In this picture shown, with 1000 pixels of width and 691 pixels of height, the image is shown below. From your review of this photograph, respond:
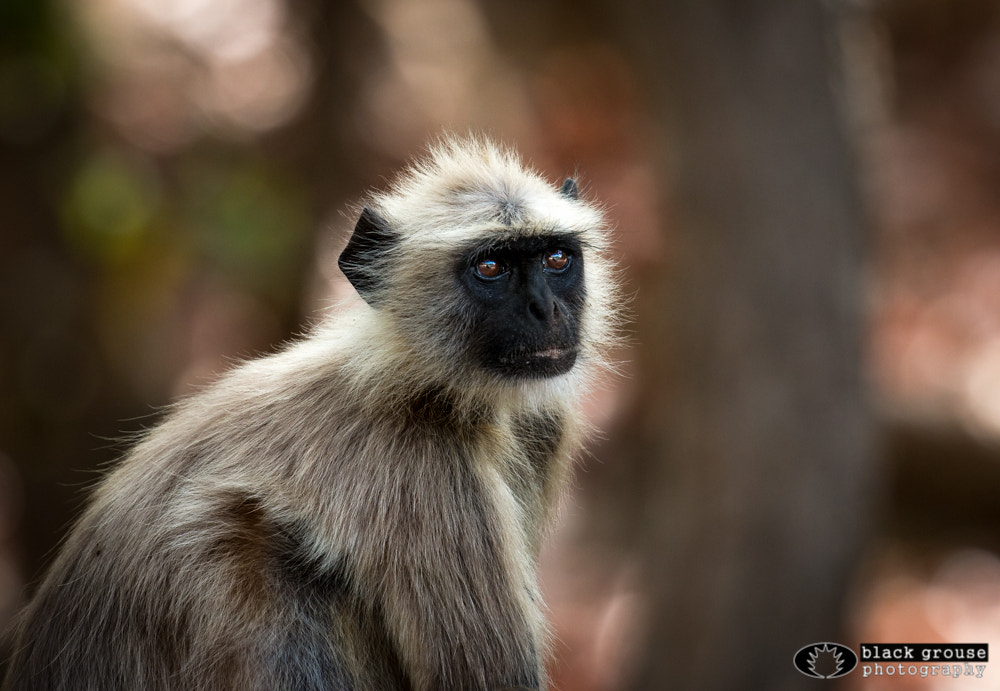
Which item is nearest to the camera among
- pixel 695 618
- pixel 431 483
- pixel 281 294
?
pixel 431 483

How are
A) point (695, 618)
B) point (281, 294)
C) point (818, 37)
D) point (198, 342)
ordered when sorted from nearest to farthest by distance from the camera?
point (818, 37)
point (695, 618)
point (281, 294)
point (198, 342)

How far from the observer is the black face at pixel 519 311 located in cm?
380

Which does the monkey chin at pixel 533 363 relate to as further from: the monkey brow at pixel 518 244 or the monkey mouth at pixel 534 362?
the monkey brow at pixel 518 244

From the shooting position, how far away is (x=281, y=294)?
426 inches

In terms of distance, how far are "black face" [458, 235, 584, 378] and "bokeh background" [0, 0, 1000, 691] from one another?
1.08 m

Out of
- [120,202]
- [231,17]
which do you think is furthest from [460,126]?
[120,202]

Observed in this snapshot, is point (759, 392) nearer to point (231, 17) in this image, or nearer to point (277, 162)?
point (277, 162)

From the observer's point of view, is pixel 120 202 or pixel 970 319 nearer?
pixel 120 202

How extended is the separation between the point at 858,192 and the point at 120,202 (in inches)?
223

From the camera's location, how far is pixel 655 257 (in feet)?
39.6

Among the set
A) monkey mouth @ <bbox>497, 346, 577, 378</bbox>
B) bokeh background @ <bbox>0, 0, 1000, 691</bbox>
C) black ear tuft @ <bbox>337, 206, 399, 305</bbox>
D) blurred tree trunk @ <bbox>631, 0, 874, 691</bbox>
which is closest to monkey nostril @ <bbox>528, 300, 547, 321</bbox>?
monkey mouth @ <bbox>497, 346, 577, 378</bbox>

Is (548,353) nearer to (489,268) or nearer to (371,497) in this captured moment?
(489,268)

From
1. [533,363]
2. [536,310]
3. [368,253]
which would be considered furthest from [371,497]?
[368,253]

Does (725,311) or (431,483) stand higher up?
(725,311)
